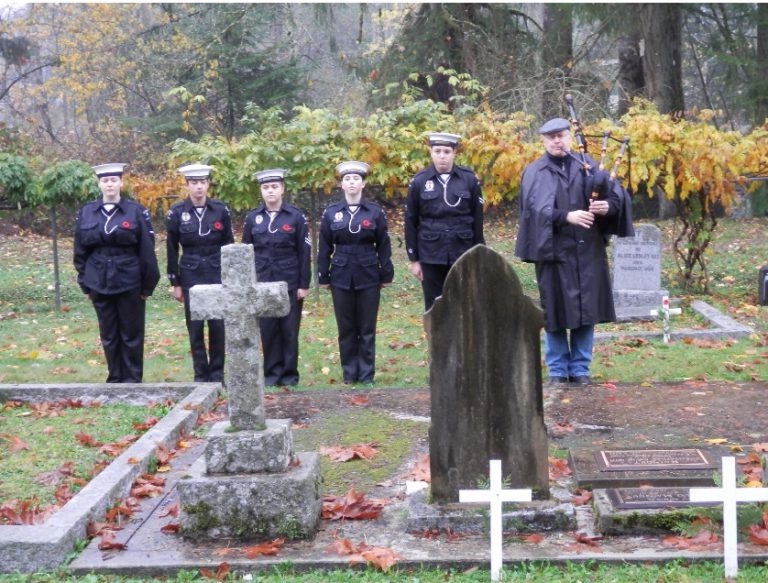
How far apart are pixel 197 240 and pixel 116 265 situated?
0.75 metres

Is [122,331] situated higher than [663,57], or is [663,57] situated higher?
[663,57]

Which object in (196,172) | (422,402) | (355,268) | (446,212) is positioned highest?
(196,172)

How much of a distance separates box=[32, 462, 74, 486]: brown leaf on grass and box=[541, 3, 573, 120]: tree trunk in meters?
Answer: 15.7

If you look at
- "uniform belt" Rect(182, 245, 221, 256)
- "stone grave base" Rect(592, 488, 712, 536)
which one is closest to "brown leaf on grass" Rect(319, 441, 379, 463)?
"stone grave base" Rect(592, 488, 712, 536)

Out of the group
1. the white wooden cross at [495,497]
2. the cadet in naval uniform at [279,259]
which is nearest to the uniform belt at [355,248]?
the cadet in naval uniform at [279,259]

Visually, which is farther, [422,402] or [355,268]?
[355,268]

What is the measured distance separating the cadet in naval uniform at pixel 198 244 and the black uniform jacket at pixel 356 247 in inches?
36.0

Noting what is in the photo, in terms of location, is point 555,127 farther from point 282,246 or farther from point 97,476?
point 97,476

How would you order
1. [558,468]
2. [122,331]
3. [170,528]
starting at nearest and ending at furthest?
1. [170,528]
2. [558,468]
3. [122,331]

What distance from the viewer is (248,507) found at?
517 cm

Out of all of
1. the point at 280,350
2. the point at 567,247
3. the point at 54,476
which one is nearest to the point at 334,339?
the point at 280,350

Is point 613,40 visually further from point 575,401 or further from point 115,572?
point 115,572

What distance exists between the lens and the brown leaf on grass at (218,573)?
471 cm

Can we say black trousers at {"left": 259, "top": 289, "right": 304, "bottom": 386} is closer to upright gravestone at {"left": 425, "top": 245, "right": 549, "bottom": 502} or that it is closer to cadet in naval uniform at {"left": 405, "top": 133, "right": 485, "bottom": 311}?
cadet in naval uniform at {"left": 405, "top": 133, "right": 485, "bottom": 311}
